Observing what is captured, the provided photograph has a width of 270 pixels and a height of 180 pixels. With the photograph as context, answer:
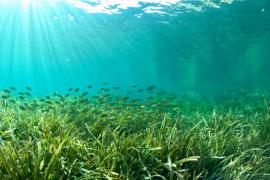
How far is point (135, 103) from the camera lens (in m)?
11.0

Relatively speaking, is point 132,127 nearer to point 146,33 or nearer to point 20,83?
point 146,33

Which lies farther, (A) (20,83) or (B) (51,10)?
(A) (20,83)

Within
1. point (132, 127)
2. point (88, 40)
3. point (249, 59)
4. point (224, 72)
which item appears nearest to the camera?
point (132, 127)

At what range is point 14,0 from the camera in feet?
102

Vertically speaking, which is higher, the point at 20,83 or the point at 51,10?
the point at 51,10

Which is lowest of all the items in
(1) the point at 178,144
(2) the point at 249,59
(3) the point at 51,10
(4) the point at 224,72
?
(4) the point at 224,72

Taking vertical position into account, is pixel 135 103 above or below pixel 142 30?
above

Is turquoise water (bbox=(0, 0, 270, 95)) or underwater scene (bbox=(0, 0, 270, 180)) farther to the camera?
turquoise water (bbox=(0, 0, 270, 95))

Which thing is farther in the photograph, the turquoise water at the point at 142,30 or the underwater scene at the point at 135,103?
the turquoise water at the point at 142,30

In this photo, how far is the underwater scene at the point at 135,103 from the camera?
4301mm

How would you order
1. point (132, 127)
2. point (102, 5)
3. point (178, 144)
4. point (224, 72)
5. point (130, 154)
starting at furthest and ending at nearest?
1. point (224, 72)
2. point (102, 5)
3. point (132, 127)
4. point (178, 144)
5. point (130, 154)

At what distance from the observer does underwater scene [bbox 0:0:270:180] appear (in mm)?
4301

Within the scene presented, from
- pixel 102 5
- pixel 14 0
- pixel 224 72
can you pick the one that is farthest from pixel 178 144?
pixel 224 72

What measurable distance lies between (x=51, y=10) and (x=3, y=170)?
2796cm
